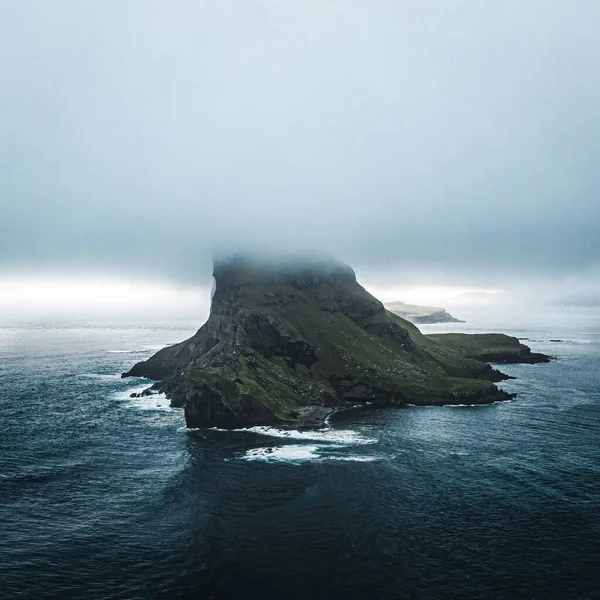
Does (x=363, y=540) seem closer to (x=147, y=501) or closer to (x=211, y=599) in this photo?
(x=211, y=599)

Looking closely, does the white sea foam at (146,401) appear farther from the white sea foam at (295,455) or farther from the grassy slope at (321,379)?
the white sea foam at (295,455)

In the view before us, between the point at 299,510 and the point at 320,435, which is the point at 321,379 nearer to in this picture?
the point at 320,435

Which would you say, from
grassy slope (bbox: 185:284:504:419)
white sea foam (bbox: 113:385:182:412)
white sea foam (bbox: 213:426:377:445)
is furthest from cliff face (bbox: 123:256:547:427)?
white sea foam (bbox: 213:426:377:445)

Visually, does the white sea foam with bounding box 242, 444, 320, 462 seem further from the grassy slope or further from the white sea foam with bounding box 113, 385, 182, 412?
the white sea foam with bounding box 113, 385, 182, 412

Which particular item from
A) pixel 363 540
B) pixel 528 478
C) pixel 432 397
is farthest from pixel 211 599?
pixel 432 397

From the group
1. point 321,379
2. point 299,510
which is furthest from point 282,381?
point 299,510

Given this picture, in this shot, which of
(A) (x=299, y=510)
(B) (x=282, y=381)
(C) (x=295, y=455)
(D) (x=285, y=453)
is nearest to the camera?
(A) (x=299, y=510)

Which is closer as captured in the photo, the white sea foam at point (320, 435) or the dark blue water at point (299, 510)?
the dark blue water at point (299, 510)

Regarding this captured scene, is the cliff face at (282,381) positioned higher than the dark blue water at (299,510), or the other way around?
the cliff face at (282,381)

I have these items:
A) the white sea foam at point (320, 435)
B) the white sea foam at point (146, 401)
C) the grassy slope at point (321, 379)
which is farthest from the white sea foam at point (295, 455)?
the white sea foam at point (146, 401)
